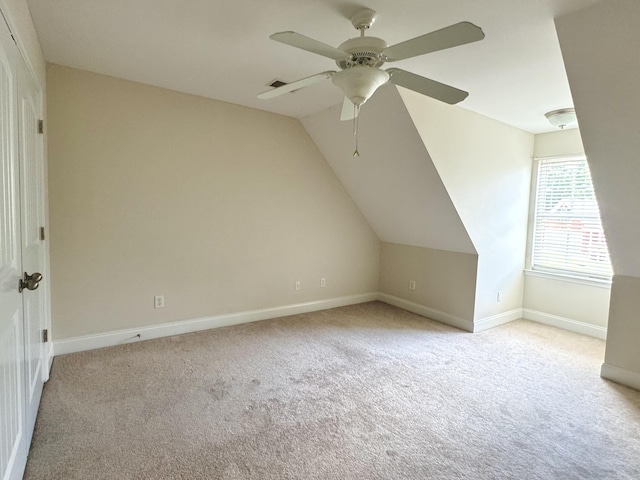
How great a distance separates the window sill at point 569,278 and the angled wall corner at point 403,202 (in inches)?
41.4

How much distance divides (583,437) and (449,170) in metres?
2.27

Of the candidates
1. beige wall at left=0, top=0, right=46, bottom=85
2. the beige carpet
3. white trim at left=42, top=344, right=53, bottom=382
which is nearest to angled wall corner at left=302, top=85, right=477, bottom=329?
the beige carpet

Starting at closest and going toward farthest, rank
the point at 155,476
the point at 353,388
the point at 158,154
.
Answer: the point at 155,476 < the point at 353,388 < the point at 158,154

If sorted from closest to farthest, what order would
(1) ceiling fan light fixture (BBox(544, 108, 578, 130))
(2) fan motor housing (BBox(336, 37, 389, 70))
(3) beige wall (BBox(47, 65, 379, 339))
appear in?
(2) fan motor housing (BBox(336, 37, 389, 70))
(3) beige wall (BBox(47, 65, 379, 339))
(1) ceiling fan light fixture (BBox(544, 108, 578, 130))

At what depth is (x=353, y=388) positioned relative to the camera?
258 cm

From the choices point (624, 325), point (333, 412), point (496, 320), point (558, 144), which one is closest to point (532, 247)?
point (496, 320)

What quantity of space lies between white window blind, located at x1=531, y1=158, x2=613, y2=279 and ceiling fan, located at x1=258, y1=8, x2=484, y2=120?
9.42 ft

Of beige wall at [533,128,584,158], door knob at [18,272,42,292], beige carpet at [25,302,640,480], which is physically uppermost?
beige wall at [533,128,584,158]

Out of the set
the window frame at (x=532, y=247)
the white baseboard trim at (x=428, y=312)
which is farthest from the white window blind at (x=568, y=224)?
the white baseboard trim at (x=428, y=312)

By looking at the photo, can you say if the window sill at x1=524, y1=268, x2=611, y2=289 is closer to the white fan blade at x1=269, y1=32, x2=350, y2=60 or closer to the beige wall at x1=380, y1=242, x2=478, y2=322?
the beige wall at x1=380, y1=242, x2=478, y2=322

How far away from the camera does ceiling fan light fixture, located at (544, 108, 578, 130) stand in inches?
125

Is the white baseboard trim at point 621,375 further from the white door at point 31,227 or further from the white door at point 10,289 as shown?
the white door at point 31,227

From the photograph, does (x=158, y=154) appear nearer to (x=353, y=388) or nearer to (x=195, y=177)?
(x=195, y=177)

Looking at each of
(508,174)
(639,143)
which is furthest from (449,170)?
(639,143)
